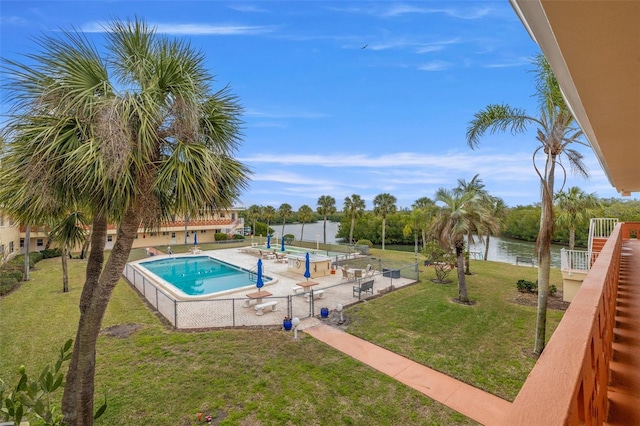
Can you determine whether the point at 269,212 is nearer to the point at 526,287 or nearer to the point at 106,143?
the point at 526,287

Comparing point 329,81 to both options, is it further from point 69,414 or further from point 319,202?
point 69,414

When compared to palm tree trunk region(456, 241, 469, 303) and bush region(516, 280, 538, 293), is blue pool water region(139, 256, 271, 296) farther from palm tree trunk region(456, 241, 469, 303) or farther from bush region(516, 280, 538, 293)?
bush region(516, 280, 538, 293)

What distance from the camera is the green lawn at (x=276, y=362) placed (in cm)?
650

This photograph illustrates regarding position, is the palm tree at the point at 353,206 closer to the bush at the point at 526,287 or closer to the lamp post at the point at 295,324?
the bush at the point at 526,287

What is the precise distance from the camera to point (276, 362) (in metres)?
8.51

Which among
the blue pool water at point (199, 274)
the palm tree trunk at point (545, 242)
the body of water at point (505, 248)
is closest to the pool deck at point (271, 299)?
the blue pool water at point (199, 274)

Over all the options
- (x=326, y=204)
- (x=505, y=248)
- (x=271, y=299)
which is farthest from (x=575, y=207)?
(x=326, y=204)

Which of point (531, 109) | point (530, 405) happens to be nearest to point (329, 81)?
point (531, 109)

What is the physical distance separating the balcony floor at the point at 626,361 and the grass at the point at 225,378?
157 inches

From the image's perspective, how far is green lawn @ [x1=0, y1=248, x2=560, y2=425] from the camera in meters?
6.50

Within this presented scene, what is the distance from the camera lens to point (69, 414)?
5.52m

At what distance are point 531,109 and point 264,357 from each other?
10901 mm

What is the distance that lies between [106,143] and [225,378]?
6.25 m

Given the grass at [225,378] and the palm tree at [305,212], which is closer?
the grass at [225,378]
